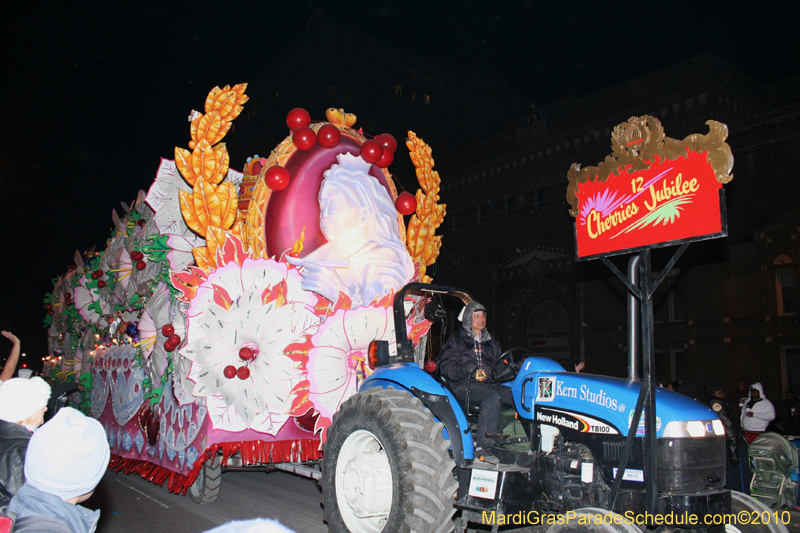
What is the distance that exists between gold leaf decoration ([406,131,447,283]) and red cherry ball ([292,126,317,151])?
4.79ft

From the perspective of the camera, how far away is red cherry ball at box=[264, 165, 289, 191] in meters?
6.51

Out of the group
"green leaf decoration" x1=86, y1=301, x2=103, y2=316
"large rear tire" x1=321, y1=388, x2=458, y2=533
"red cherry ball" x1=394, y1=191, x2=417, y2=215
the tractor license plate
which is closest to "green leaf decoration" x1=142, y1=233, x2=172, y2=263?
A: "green leaf decoration" x1=86, y1=301, x2=103, y2=316

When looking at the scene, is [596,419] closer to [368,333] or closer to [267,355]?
[368,333]

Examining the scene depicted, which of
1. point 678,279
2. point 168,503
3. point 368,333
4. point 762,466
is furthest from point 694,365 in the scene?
point 168,503

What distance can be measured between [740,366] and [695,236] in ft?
57.2

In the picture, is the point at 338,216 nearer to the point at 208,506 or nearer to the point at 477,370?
the point at 477,370

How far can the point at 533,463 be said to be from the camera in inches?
159

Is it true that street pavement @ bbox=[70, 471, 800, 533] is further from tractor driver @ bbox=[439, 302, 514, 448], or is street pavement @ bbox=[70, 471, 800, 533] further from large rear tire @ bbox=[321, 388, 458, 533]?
tractor driver @ bbox=[439, 302, 514, 448]

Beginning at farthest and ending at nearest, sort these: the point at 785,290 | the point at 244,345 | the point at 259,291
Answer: the point at 785,290
the point at 259,291
the point at 244,345

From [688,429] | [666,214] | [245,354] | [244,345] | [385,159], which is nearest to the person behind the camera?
[688,429]

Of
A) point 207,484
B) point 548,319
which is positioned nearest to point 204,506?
point 207,484

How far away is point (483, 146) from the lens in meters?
27.7

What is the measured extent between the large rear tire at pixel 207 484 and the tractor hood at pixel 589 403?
3.88m

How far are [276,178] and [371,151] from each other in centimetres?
134
